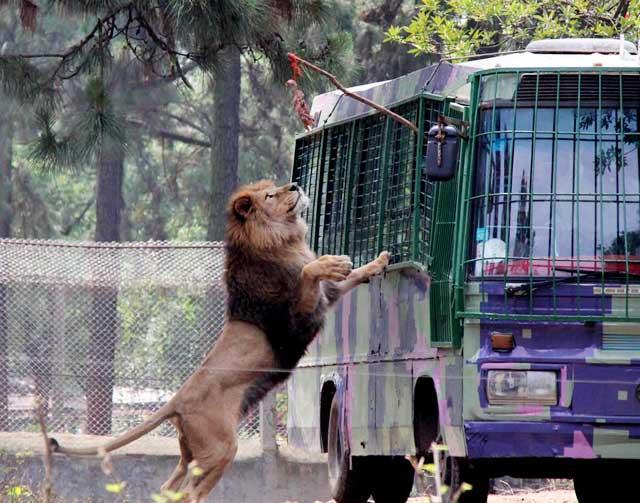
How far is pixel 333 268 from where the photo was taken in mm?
8805

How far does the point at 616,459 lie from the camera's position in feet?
26.4

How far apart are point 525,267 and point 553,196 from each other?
41 centimetres

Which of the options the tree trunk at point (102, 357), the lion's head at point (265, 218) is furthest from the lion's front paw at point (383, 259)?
the tree trunk at point (102, 357)

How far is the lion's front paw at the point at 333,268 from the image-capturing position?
877cm

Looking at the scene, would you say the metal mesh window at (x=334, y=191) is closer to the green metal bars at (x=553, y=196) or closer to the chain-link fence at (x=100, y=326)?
the chain-link fence at (x=100, y=326)

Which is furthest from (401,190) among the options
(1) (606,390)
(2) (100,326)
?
(2) (100,326)

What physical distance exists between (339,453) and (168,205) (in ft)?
68.0

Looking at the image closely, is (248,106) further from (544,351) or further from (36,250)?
(544,351)

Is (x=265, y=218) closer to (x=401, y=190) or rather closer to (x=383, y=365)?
(x=401, y=190)

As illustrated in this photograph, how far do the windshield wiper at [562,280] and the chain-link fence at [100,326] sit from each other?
5482 mm

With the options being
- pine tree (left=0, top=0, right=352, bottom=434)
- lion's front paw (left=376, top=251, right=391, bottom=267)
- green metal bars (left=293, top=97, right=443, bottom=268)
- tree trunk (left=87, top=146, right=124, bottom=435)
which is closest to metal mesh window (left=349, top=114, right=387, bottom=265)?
green metal bars (left=293, top=97, right=443, bottom=268)

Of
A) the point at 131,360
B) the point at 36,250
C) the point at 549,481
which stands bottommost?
the point at 549,481

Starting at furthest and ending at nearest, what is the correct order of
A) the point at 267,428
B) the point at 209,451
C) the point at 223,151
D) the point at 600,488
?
the point at 223,151 < the point at 267,428 < the point at 600,488 < the point at 209,451

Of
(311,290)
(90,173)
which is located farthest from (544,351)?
(90,173)
